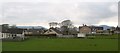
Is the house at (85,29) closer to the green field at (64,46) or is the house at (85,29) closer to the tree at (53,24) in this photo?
the tree at (53,24)

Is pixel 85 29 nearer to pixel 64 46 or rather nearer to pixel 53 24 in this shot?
pixel 53 24

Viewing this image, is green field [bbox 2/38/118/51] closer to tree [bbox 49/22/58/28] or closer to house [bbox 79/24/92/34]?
tree [bbox 49/22/58/28]

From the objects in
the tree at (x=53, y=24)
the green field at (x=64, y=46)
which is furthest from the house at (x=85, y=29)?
the green field at (x=64, y=46)

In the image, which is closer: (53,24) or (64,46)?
(64,46)

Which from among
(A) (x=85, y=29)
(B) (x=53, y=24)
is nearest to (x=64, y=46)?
(B) (x=53, y=24)

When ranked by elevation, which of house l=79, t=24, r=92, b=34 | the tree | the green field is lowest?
the green field

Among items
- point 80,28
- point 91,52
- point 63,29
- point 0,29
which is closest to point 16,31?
point 0,29

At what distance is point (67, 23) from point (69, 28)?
1756 millimetres

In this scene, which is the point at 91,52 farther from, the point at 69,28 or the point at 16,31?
the point at 69,28

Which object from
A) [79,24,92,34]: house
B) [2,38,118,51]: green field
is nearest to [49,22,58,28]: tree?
[79,24,92,34]: house

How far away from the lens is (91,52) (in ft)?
63.6

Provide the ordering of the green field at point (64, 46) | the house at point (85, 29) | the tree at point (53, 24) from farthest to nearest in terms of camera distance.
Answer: the house at point (85, 29) → the tree at point (53, 24) → the green field at point (64, 46)

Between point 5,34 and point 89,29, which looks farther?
point 89,29

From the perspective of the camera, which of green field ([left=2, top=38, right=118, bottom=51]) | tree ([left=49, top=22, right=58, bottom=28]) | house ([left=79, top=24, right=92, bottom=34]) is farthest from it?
house ([left=79, top=24, right=92, bottom=34])
